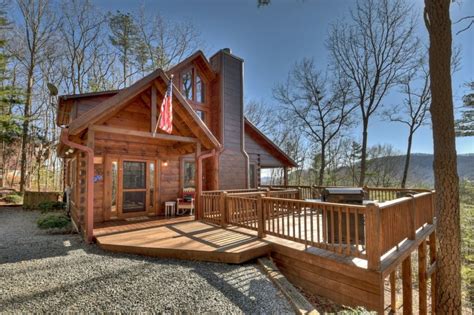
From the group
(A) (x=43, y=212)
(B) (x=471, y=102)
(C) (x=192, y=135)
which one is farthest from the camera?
(B) (x=471, y=102)

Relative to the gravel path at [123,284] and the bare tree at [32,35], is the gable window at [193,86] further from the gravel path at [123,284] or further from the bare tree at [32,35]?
the bare tree at [32,35]

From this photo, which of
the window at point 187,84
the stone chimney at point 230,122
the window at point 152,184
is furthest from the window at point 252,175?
the window at point 152,184

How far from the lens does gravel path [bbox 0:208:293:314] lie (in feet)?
9.66

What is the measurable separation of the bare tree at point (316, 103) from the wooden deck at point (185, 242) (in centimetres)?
1305

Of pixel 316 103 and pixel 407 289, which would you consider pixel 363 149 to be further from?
pixel 407 289

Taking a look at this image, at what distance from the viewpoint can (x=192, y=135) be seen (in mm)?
7555

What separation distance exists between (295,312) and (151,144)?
22.5 ft

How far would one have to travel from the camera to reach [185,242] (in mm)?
4980

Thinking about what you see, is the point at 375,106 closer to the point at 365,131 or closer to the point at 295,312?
the point at 365,131

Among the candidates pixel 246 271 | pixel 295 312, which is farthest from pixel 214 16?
pixel 295 312

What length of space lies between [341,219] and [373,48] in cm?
1500

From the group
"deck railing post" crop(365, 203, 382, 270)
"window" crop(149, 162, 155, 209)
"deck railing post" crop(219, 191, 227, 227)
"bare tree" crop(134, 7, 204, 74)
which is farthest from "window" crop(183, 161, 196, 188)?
"bare tree" crop(134, 7, 204, 74)

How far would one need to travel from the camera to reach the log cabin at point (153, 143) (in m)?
5.80

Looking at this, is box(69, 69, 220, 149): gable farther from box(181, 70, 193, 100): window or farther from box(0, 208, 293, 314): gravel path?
Result: box(181, 70, 193, 100): window
